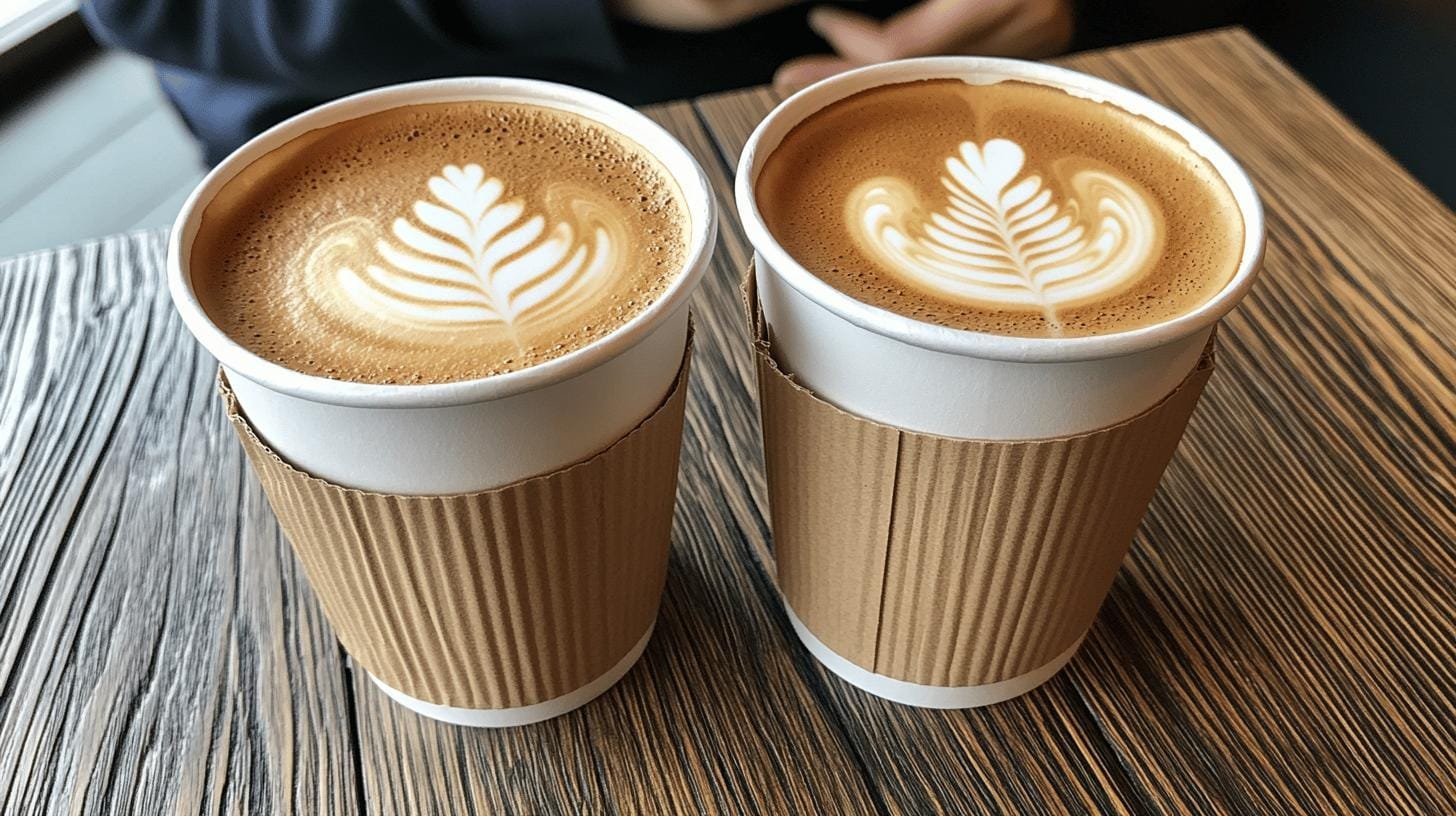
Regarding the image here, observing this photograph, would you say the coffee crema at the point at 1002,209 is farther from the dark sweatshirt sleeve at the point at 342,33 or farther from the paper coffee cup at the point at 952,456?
the dark sweatshirt sleeve at the point at 342,33

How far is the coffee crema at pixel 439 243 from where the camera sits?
54cm

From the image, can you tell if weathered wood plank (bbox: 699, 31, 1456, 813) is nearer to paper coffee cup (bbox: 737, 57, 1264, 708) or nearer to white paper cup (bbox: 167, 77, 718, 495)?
paper coffee cup (bbox: 737, 57, 1264, 708)

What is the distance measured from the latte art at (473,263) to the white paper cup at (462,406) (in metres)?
0.06

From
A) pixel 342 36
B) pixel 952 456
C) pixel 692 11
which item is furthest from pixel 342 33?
pixel 952 456

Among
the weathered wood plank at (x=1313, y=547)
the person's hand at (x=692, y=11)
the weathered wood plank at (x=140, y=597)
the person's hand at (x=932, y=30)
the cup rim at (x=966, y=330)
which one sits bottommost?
the weathered wood plank at (x=1313, y=547)

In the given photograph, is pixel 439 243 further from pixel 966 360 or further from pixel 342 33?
pixel 342 33

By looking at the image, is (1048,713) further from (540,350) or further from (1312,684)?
(540,350)

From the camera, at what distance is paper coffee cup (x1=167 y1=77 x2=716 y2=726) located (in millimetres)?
500

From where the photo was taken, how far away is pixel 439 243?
23.6 inches

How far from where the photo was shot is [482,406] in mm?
495

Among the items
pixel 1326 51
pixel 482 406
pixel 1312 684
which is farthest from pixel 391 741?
pixel 1326 51

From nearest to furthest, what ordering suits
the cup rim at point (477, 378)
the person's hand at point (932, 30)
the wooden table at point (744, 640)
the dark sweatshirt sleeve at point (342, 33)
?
the cup rim at point (477, 378) < the wooden table at point (744, 640) < the dark sweatshirt sleeve at point (342, 33) < the person's hand at point (932, 30)

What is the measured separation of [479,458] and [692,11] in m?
0.88

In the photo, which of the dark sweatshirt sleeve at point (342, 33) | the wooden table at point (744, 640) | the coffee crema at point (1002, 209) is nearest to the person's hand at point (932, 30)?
the dark sweatshirt sleeve at point (342, 33)
